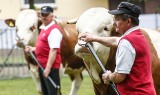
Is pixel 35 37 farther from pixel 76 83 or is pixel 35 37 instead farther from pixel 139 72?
pixel 139 72

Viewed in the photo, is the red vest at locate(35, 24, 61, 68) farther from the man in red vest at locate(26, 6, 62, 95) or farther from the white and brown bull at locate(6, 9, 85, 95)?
the white and brown bull at locate(6, 9, 85, 95)

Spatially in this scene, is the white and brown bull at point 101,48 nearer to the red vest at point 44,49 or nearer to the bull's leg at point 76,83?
the red vest at point 44,49

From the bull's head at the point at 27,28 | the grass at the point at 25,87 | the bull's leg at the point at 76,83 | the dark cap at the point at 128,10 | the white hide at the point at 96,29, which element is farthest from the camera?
the grass at the point at 25,87

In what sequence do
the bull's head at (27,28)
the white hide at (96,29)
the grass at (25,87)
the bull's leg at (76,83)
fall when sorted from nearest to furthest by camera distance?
1. the white hide at (96,29)
2. the bull's head at (27,28)
3. the bull's leg at (76,83)
4. the grass at (25,87)

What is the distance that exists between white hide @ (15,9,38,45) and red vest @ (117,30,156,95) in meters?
5.27

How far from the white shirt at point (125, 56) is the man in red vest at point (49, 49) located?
3.72m

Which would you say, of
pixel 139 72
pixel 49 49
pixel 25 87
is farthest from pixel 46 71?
pixel 25 87

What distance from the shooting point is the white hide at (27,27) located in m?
11.3

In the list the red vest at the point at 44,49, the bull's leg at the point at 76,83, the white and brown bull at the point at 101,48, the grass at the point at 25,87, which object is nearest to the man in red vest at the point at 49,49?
the red vest at the point at 44,49

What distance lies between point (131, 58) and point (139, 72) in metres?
0.21

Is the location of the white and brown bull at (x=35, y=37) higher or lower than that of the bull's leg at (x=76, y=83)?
higher

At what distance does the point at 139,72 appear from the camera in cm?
612

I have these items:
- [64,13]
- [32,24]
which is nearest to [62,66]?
[32,24]

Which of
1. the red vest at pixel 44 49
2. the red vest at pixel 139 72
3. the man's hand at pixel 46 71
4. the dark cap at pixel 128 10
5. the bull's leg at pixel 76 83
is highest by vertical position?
the dark cap at pixel 128 10
